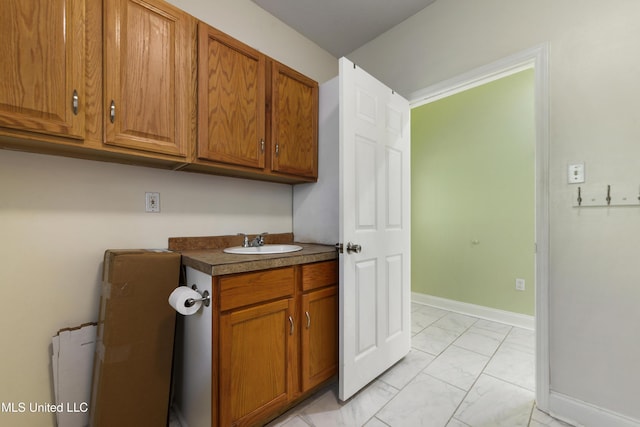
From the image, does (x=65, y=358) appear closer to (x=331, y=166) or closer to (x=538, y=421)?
(x=331, y=166)

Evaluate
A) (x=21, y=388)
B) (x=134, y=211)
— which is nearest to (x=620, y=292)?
(x=134, y=211)

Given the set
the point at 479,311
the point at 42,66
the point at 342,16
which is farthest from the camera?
the point at 479,311

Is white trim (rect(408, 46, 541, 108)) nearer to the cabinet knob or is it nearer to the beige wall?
the beige wall

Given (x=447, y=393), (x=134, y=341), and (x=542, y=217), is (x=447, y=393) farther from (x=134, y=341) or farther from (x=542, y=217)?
(x=134, y=341)

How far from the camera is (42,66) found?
102 centimetres

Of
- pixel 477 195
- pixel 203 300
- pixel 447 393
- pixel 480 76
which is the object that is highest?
pixel 480 76

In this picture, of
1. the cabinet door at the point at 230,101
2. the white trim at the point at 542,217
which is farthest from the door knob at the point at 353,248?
the white trim at the point at 542,217

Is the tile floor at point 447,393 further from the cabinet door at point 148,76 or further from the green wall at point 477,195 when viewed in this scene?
the cabinet door at point 148,76

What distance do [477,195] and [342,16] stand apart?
229cm

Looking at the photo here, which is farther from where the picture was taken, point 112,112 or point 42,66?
point 112,112

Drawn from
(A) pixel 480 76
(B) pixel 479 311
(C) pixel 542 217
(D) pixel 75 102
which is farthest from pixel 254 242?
(B) pixel 479 311

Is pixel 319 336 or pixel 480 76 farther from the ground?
pixel 480 76

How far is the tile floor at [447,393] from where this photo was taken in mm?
1431

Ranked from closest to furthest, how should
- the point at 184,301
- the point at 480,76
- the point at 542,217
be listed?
1. the point at 184,301
2. the point at 542,217
3. the point at 480,76
